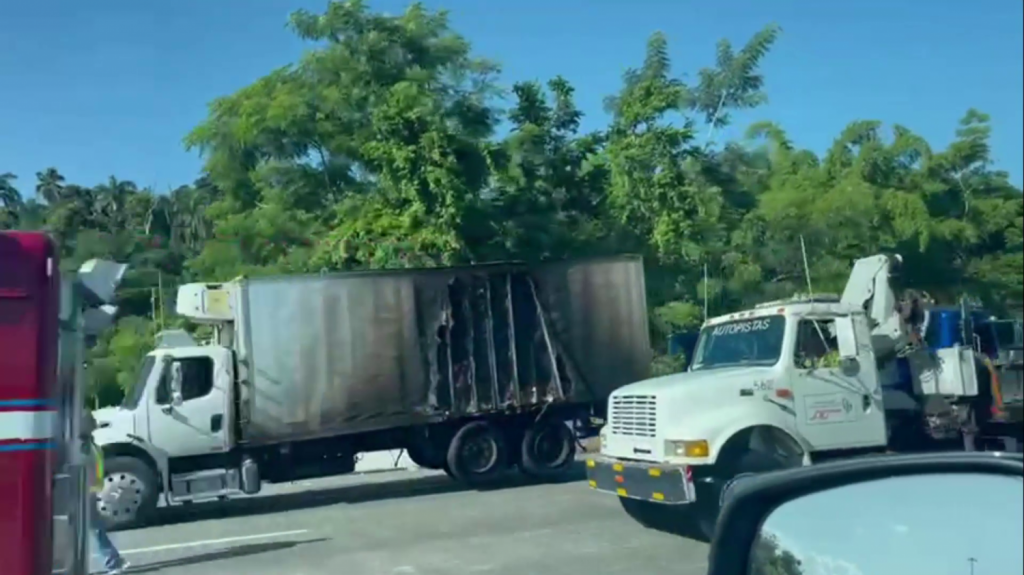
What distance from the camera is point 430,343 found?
1728cm

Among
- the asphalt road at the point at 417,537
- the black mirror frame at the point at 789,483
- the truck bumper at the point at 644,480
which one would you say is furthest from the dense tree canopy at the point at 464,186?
the black mirror frame at the point at 789,483

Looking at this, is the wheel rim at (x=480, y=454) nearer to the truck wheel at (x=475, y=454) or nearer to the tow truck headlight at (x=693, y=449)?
the truck wheel at (x=475, y=454)

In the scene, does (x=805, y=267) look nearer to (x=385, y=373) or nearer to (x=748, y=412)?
(x=748, y=412)

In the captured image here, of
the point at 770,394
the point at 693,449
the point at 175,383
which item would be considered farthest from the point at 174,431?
the point at 770,394

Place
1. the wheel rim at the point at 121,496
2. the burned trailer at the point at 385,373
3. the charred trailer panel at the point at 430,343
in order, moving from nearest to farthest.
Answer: the wheel rim at the point at 121,496 → the burned trailer at the point at 385,373 → the charred trailer panel at the point at 430,343

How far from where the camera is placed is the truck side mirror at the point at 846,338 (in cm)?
1163

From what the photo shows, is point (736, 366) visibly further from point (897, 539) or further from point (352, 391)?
point (897, 539)

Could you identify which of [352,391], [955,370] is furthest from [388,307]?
[955,370]

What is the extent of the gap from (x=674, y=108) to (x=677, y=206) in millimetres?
2794

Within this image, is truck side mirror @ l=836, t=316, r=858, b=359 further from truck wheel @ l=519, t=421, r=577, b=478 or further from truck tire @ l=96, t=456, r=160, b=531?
truck tire @ l=96, t=456, r=160, b=531

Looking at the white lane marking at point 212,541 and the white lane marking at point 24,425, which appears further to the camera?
the white lane marking at point 212,541

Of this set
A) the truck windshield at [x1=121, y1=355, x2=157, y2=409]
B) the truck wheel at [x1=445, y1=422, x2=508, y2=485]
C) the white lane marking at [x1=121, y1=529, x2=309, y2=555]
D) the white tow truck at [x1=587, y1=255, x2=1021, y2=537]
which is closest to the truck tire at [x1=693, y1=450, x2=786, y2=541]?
the white tow truck at [x1=587, y1=255, x2=1021, y2=537]

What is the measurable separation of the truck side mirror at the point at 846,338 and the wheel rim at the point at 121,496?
878 cm

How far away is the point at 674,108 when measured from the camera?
22.5m
